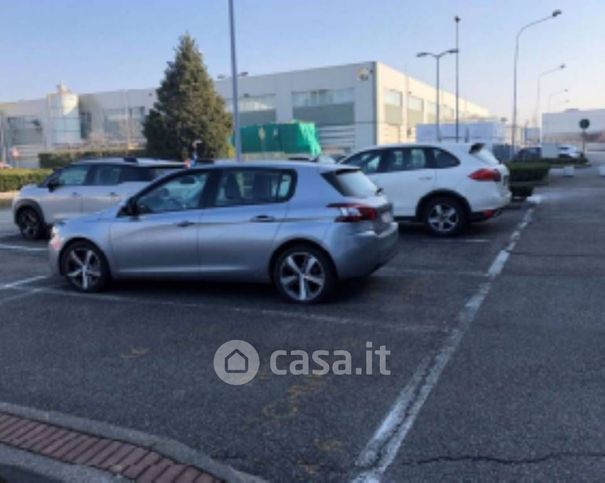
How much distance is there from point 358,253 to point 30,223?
27.9 ft

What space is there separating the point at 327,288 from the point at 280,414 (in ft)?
8.43

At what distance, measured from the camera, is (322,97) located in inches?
2421

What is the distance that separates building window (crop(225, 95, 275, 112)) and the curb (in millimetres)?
62045

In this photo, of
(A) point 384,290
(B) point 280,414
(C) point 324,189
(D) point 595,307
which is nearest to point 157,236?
(C) point 324,189

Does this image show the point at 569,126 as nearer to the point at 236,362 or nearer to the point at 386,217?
the point at 386,217

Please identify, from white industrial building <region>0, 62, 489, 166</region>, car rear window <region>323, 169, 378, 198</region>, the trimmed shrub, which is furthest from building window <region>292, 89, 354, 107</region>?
car rear window <region>323, 169, 378, 198</region>

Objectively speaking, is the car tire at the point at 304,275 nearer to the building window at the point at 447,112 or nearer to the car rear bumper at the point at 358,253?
the car rear bumper at the point at 358,253

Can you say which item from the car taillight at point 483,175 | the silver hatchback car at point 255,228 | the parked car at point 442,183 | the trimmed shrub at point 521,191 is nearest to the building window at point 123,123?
the trimmed shrub at point 521,191

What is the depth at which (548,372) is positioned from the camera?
4473 mm

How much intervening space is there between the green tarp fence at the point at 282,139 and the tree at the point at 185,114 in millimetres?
7195

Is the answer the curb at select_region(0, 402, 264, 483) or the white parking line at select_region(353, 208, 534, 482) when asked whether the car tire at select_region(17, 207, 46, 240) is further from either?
the white parking line at select_region(353, 208, 534, 482)

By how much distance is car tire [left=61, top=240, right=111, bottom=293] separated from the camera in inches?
286

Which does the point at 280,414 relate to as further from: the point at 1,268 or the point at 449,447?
the point at 1,268

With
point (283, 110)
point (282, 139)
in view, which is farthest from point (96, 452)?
point (283, 110)
